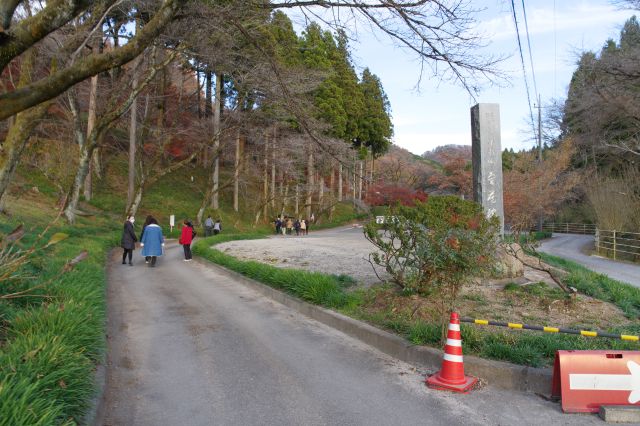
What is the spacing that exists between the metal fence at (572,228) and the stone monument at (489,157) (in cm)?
4100

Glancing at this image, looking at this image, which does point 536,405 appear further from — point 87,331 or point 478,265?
point 87,331

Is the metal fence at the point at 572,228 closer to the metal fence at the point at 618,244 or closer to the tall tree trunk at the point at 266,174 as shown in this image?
the metal fence at the point at 618,244

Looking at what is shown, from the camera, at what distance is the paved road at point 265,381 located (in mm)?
3832

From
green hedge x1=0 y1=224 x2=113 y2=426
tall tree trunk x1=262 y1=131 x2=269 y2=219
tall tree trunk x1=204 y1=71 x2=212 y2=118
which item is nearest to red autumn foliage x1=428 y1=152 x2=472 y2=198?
tall tree trunk x1=262 y1=131 x2=269 y2=219

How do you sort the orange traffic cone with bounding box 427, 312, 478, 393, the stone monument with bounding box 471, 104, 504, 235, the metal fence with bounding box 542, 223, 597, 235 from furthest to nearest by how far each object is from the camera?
1. the metal fence with bounding box 542, 223, 597, 235
2. the stone monument with bounding box 471, 104, 504, 235
3. the orange traffic cone with bounding box 427, 312, 478, 393

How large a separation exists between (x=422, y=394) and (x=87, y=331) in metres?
3.37

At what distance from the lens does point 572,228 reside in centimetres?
5141

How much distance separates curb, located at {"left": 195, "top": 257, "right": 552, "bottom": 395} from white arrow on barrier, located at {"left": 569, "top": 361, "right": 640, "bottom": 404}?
346mm

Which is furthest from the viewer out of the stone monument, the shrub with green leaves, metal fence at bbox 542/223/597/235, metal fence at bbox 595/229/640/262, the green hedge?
metal fence at bbox 542/223/597/235

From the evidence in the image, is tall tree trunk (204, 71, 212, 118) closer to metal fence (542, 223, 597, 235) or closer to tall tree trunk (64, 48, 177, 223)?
tall tree trunk (64, 48, 177, 223)

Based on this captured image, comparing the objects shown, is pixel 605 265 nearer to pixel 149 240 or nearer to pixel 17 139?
pixel 149 240

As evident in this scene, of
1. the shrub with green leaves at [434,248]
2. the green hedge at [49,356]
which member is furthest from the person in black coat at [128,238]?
the shrub with green leaves at [434,248]

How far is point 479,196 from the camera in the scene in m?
9.68

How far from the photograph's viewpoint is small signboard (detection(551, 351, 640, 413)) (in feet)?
12.9
